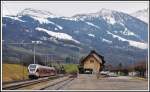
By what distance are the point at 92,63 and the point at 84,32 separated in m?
1.51

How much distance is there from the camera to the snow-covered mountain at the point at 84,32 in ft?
45.9

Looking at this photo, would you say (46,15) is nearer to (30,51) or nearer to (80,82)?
(30,51)

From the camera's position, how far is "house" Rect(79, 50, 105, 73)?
13429 mm

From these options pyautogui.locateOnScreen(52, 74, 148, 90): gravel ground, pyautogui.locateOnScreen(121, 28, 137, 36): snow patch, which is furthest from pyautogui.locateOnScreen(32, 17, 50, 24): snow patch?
pyautogui.locateOnScreen(121, 28, 137, 36): snow patch

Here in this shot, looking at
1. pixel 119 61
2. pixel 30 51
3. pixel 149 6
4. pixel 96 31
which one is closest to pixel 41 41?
pixel 30 51

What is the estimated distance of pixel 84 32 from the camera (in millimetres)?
14469

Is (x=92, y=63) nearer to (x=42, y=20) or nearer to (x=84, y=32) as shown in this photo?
(x=84, y=32)

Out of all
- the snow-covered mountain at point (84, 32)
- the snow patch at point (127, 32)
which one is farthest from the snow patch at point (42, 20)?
the snow patch at point (127, 32)

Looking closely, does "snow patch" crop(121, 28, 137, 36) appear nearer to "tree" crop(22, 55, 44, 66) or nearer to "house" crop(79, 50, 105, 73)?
"house" crop(79, 50, 105, 73)

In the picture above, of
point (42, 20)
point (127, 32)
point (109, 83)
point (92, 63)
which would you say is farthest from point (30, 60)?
point (127, 32)

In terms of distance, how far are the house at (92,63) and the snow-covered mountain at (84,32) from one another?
26cm

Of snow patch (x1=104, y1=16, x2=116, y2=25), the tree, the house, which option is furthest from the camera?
the tree

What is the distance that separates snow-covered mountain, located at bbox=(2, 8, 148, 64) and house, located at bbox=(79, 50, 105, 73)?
26 cm

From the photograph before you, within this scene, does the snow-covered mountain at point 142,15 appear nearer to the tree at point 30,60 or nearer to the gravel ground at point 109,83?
the gravel ground at point 109,83
